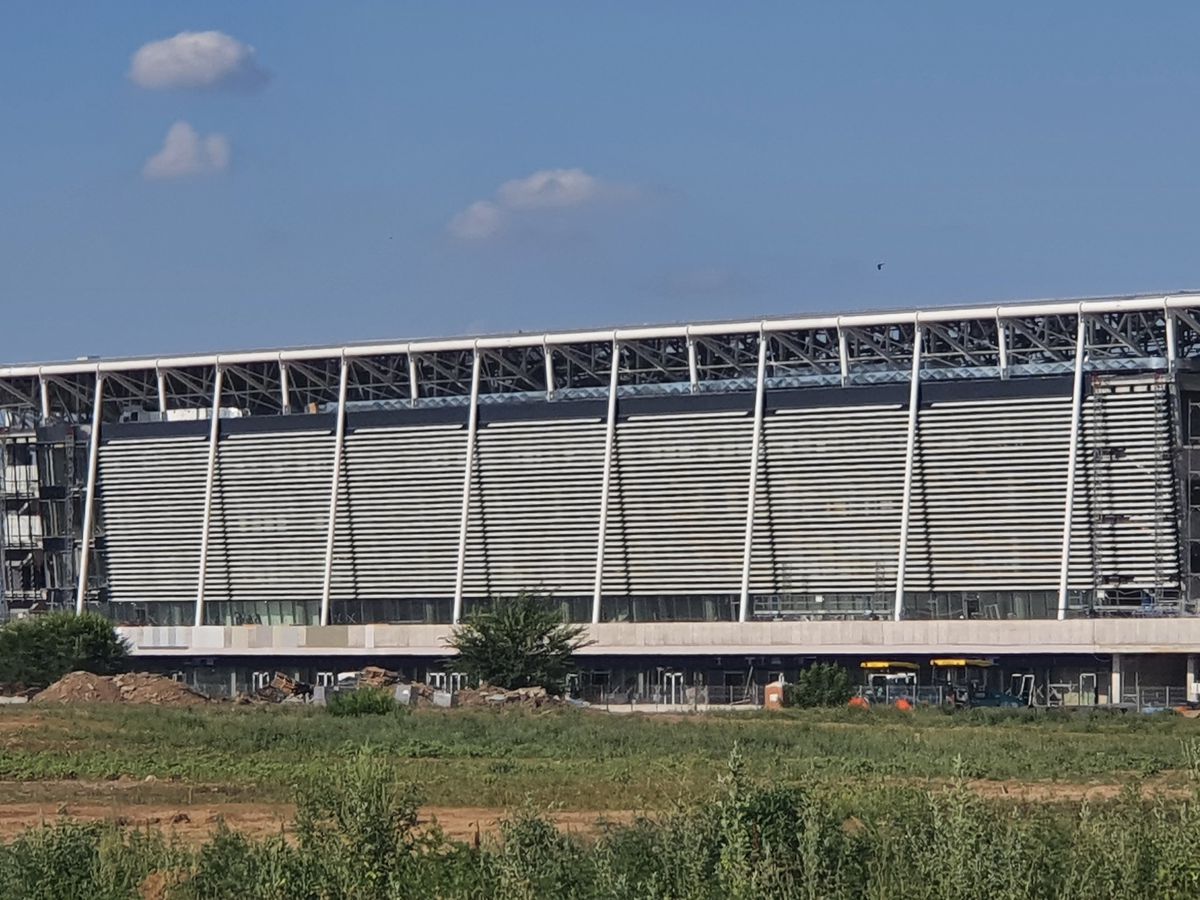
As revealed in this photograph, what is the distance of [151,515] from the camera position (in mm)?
126000

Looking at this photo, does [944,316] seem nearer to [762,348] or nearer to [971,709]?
[762,348]

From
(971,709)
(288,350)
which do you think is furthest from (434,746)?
(288,350)

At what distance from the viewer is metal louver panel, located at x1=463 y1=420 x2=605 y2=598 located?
114m

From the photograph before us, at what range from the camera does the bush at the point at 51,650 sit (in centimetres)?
10400

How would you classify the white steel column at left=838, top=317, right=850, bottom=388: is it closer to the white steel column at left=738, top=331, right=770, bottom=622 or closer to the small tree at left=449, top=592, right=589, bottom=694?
the white steel column at left=738, top=331, right=770, bottom=622

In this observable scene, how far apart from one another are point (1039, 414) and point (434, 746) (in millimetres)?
50450

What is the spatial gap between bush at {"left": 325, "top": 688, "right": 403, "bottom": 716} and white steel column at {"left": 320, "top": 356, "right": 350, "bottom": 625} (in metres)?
37.4

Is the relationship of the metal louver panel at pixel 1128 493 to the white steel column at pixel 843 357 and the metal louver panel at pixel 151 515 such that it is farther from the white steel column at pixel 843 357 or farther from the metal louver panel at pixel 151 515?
the metal louver panel at pixel 151 515

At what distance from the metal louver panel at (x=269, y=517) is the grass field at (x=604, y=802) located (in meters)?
38.8

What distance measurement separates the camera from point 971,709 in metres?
82.5

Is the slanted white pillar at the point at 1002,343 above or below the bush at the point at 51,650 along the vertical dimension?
above

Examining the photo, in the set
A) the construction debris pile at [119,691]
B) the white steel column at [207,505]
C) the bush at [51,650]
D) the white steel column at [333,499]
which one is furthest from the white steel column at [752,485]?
the white steel column at [207,505]

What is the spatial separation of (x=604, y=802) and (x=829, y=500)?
212 ft

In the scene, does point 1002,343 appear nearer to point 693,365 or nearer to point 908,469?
point 908,469
